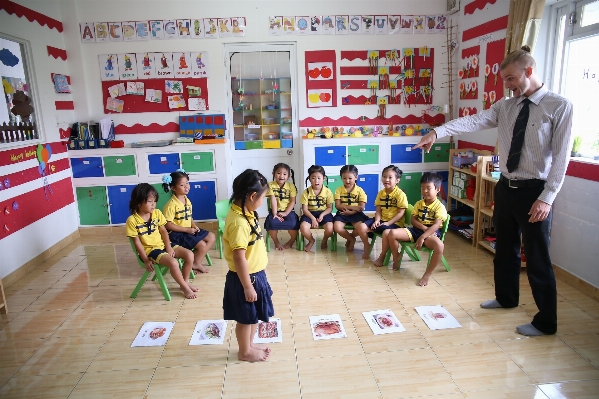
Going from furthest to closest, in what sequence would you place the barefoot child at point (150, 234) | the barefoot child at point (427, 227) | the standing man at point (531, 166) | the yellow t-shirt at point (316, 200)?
the yellow t-shirt at point (316, 200) < the barefoot child at point (427, 227) < the barefoot child at point (150, 234) < the standing man at point (531, 166)

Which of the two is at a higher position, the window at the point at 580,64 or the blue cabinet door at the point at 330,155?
the window at the point at 580,64

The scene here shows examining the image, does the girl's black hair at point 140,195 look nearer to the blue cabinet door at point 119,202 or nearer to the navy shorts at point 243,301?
the navy shorts at point 243,301

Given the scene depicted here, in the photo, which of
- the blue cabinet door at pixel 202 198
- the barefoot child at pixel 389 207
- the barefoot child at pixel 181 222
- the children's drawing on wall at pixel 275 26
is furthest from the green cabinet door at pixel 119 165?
the barefoot child at pixel 389 207

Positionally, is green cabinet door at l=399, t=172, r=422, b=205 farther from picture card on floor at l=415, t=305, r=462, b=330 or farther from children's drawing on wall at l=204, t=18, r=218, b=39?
children's drawing on wall at l=204, t=18, r=218, b=39

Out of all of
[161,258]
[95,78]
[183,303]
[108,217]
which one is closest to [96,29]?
[95,78]

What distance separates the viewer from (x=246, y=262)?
2160mm

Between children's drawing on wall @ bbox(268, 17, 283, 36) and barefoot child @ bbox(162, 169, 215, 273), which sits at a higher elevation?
children's drawing on wall @ bbox(268, 17, 283, 36)

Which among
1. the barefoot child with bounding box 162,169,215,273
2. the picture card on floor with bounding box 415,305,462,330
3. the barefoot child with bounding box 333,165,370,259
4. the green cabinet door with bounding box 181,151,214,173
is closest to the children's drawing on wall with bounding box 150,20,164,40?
the green cabinet door with bounding box 181,151,214,173

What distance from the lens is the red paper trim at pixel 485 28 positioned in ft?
13.5

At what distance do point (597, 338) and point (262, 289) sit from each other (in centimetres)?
207

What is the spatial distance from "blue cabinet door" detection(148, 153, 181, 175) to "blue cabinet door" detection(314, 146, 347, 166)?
5.54ft

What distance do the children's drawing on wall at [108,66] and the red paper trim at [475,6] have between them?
4231mm

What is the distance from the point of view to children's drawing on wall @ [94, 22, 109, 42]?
501 centimetres

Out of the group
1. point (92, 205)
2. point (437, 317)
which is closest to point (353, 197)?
point (437, 317)
